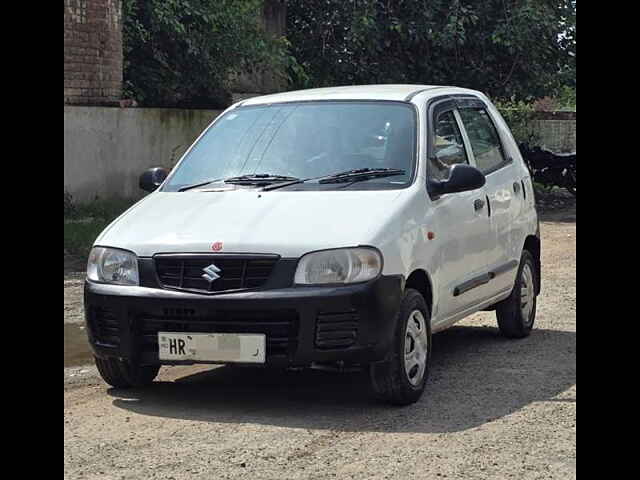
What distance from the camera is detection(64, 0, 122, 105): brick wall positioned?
55.2 feet

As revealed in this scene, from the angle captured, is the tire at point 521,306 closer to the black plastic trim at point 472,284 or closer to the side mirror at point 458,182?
the black plastic trim at point 472,284

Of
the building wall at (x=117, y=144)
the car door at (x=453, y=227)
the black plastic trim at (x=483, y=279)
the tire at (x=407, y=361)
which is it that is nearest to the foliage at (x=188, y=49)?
the building wall at (x=117, y=144)

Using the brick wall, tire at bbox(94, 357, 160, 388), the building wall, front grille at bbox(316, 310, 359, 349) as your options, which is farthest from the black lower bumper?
the brick wall

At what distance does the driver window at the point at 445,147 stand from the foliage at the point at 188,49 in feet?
34.1

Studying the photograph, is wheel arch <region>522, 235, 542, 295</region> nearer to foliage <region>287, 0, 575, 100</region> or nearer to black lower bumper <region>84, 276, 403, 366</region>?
black lower bumper <region>84, 276, 403, 366</region>

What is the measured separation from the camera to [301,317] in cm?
703

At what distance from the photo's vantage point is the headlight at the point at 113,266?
293 inches

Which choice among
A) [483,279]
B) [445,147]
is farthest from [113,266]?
[483,279]

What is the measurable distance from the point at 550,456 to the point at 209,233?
2.26m

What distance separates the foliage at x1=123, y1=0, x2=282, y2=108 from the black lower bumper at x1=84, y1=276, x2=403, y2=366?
467 inches

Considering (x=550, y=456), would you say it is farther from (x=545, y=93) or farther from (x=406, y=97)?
(x=545, y=93)

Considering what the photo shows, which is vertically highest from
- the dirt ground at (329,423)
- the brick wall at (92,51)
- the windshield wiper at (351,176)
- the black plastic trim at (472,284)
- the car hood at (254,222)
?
the brick wall at (92,51)

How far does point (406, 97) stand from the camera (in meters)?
8.57
